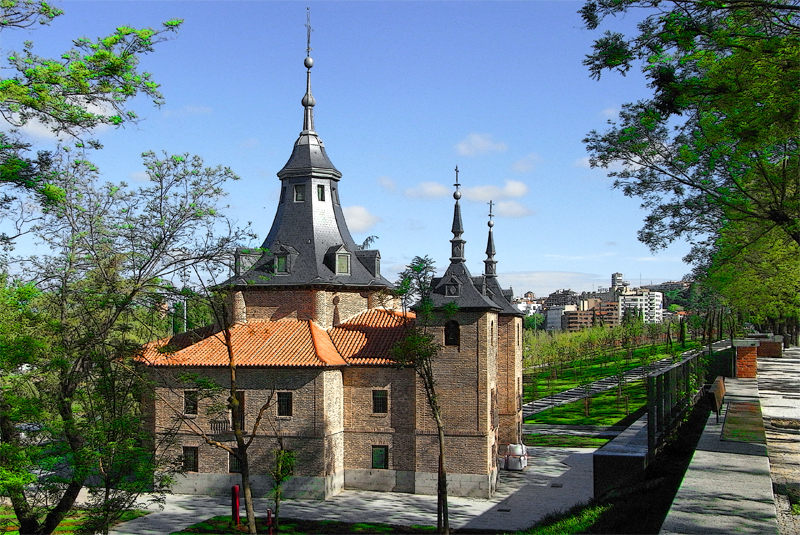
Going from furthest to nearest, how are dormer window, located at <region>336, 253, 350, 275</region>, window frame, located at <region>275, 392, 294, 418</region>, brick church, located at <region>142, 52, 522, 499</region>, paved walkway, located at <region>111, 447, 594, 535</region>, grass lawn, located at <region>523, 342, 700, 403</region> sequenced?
grass lawn, located at <region>523, 342, 700, 403</region>
dormer window, located at <region>336, 253, 350, 275</region>
window frame, located at <region>275, 392, 294, 418</region>
brick church, located at <region>142, 52, 522, 499</region>
paved walkway, located at <region>111, 447, 594, 535</region>

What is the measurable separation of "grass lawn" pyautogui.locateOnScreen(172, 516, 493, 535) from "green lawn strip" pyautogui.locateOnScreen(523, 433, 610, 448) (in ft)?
63.3

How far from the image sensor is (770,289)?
34.6 metres

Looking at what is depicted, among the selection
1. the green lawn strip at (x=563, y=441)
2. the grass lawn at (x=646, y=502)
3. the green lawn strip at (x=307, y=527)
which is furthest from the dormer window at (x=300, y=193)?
the grass lawn at (x=646, y=502)

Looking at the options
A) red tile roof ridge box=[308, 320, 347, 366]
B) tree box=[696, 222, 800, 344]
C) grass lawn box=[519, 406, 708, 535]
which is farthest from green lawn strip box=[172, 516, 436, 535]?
tree box=[696, 222, 800, 344]

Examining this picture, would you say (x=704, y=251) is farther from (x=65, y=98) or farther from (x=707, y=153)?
(x=65, y=98)

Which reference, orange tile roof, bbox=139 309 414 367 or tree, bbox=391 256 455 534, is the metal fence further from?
orange tile roof, bbox=139 309 414 367

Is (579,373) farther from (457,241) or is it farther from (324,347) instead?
(324,347)

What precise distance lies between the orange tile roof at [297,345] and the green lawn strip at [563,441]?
1516 cm

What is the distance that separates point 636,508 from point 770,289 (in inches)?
1001

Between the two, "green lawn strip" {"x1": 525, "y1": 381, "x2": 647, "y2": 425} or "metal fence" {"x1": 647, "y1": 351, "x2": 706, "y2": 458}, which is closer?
"metal fence" {"x1": 647, "y1": 351, "x2": 706, "y2": 458}

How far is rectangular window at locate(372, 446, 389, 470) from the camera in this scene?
32.3m

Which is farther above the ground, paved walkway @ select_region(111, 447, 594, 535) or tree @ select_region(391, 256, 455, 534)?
tree @ select_region(391, 256, 455, 534)

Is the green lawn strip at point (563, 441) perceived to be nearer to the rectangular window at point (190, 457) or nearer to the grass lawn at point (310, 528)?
the grass lawn at point (310, 528)

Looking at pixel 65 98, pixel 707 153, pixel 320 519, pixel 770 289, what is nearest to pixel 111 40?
pixel 65 98
